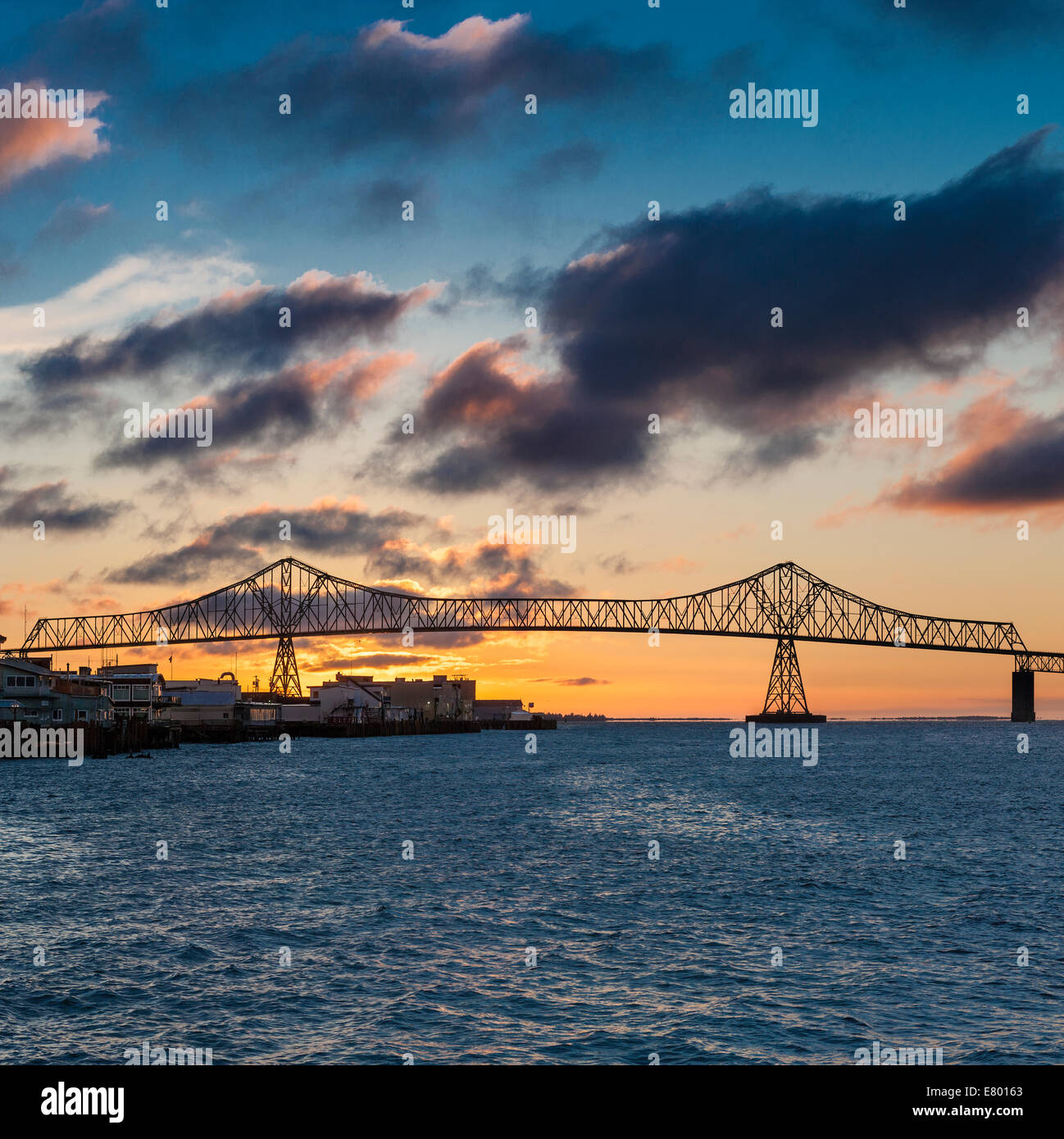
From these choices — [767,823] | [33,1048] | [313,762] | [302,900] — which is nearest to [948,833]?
[767,823]

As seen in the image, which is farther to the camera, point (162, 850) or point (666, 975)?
point (162, 850)

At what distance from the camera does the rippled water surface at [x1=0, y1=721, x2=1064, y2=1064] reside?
19.7m

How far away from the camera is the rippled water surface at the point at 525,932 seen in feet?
64.5

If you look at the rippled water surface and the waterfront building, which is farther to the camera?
the waterfront building

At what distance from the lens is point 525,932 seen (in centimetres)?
2795

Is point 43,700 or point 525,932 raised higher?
point 43,700

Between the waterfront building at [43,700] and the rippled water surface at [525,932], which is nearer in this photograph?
the rippled water surface at [525,932]

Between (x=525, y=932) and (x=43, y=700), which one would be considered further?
(x=43, y=700)

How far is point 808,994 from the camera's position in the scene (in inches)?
880
